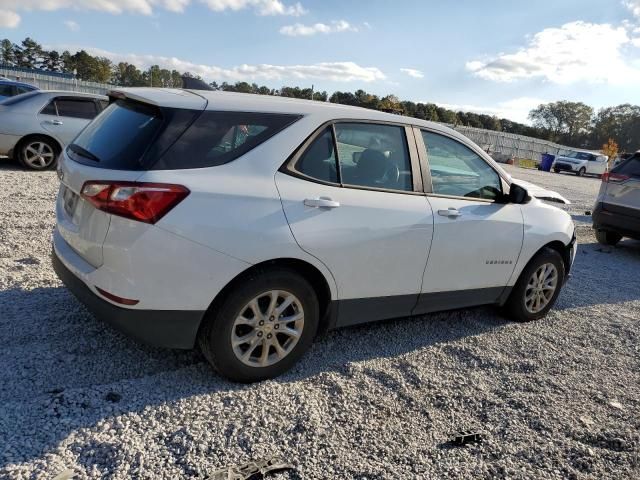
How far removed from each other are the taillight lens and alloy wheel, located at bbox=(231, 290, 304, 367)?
0.77 metres

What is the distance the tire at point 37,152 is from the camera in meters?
9.83

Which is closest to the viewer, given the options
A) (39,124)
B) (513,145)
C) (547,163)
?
(39,124)

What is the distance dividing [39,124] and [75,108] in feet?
2.54

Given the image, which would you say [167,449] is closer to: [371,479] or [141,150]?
[371,479]

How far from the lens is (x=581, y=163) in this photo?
124ft

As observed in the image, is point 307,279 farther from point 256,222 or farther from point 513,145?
point 513,145

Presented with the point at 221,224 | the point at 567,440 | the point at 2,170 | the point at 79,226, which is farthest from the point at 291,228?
the point at 2,170

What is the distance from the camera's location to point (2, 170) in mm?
9570

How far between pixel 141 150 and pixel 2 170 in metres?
8.25

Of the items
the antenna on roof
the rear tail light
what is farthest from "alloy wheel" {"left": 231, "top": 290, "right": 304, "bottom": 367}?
the rear tail light

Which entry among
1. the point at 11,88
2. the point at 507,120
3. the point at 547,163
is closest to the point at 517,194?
the point at 11,88

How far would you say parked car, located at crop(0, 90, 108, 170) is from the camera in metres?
9.64

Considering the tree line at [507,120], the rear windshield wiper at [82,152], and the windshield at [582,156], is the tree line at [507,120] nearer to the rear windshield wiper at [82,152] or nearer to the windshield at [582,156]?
the windshield at [582,156]

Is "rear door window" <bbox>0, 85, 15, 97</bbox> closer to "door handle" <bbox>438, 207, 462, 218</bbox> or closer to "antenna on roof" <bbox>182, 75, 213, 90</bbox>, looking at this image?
"antenna on roof" <bbox>182, 75, 213, 90</bbox>
